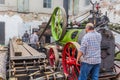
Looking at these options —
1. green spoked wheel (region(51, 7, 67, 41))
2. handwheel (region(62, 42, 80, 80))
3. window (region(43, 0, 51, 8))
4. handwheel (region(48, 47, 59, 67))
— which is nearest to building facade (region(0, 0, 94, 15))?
window (region(43, 0, 51, 8))

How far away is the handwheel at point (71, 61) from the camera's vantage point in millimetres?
5113

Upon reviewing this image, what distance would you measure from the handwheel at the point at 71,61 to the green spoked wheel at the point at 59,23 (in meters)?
1.23

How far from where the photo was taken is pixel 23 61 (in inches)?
205

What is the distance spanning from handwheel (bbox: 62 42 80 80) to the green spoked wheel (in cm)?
123

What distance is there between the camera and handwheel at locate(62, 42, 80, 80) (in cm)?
511

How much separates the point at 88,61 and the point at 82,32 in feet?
5.34

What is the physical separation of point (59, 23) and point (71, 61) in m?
2.24

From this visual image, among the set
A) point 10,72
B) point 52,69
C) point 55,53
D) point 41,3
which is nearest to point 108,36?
point 52,69

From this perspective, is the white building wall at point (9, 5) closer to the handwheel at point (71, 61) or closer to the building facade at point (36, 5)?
the building facade at point (36, 5)

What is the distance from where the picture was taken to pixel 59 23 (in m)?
7.18

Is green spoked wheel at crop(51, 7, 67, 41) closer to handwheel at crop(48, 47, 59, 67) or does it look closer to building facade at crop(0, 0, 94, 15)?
handwheel at crop(48, 47, 59, 67)

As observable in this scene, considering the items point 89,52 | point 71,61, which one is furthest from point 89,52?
point 71,61

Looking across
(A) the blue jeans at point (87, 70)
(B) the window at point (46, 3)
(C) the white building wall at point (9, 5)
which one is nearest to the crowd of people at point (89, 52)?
(A) the blue jeans at point (87, 70)

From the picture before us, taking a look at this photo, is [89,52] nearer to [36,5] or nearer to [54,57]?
[54,57]
